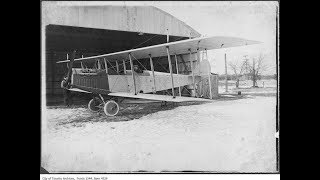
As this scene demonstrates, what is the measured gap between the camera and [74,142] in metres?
3.36

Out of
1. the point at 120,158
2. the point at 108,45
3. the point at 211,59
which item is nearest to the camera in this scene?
the point at 120,158

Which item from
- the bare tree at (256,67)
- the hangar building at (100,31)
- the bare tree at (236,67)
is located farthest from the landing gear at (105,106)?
the bare tree at (256,67)

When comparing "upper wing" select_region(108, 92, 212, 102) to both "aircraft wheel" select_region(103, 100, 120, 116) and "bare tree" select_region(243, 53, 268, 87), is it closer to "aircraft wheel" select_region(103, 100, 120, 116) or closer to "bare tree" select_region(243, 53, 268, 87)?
"aircraft wheel" select_region(103, 100, 120, 116)

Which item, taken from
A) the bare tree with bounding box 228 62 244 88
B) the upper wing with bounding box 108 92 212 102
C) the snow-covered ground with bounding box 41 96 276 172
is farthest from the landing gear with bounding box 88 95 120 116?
the bare tree with bounding box 228 62 244 88

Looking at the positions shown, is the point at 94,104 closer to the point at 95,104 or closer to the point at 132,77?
the point at 95,104

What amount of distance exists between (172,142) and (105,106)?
A: 1139 mm

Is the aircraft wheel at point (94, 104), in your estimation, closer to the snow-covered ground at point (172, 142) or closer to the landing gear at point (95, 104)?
the landing gear at point (95, 104)

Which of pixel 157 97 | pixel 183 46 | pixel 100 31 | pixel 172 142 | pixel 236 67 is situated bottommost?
pixel 172 142

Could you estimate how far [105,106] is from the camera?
3.75m

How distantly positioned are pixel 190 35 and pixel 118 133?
167 cm

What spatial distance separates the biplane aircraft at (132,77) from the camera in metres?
3.56

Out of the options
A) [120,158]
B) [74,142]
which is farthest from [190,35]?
[74,142]

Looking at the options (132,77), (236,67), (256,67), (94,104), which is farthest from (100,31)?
(256,67)
